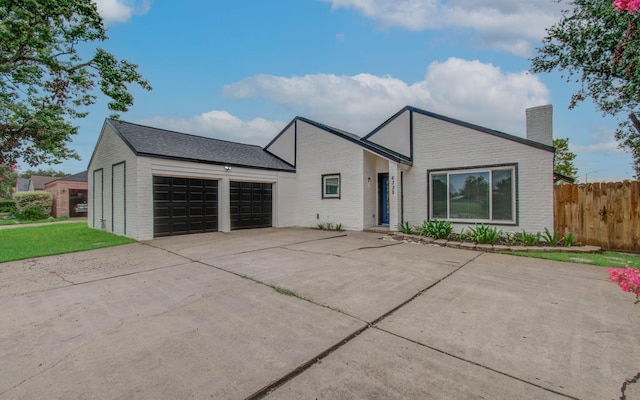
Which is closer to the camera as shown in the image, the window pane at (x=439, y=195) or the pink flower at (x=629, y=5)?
the pink flower at (x=629, y=5)

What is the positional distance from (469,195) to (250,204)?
9002 mm

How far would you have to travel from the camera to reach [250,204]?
513 inches

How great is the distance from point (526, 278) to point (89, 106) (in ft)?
53.3

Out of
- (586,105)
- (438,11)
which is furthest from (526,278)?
(586,105)

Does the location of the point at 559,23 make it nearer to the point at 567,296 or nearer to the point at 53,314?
the point at 567,296

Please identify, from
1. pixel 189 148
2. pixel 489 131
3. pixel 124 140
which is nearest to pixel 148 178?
pixel 124 140

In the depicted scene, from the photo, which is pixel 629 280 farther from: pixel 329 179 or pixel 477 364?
pixel 329 179

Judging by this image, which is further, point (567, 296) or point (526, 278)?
point (526, 278)

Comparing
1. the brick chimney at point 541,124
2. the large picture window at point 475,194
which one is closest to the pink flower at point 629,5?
the large picture window at point 475,194

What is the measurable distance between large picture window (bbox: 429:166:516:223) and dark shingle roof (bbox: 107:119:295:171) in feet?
23.5

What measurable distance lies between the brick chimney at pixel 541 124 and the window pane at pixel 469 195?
6.25 feet

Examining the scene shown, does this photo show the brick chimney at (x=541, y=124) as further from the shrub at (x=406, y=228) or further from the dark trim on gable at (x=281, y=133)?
the dark trim on gable at (x=281, y=133)

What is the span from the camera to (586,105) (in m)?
11.0

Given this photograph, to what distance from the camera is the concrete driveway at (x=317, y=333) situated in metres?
2.17
